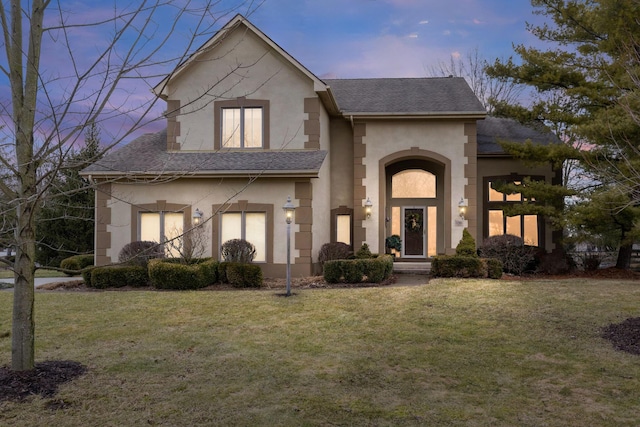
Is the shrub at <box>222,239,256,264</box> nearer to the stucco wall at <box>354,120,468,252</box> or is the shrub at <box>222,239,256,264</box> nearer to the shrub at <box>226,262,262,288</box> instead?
the shrub at <box>226,262,262,288</box>

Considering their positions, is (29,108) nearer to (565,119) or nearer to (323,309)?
(323,309)

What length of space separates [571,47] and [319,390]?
16.7m

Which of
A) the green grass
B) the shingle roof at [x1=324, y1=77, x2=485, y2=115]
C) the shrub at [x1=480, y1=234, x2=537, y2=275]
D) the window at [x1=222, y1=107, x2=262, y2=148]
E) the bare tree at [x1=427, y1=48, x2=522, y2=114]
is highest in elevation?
the bare tree at [x1=427, y1=48, x2=522, y2=114]

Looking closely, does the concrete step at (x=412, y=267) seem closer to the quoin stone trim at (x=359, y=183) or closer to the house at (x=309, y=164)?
the house at (x=309, y=164)

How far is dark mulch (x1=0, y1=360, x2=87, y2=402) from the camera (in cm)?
539

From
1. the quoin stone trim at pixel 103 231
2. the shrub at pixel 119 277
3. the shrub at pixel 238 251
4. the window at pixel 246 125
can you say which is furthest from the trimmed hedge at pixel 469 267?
the quoin stone trim at pixel 103 231

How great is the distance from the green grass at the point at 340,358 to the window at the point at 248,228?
3440mm

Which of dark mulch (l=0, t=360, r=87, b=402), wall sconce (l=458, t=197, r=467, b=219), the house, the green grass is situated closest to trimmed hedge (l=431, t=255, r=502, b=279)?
the green grass

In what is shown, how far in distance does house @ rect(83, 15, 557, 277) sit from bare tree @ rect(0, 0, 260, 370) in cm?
851

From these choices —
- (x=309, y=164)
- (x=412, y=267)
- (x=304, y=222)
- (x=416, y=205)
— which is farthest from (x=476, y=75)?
(x=304, y=222)

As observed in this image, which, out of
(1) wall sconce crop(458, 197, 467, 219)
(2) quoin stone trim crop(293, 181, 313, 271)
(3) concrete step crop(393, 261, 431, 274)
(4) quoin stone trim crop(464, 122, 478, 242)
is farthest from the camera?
(4) quoin stone trim crop(464, 122, 478, 242)

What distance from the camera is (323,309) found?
10.2 m

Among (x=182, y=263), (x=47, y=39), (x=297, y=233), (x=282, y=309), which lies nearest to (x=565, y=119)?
(x=297, y=233)

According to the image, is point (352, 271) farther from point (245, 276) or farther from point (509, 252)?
point (509, 252)
